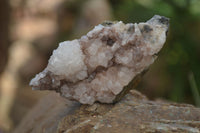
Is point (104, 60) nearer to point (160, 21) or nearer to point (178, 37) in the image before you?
point (160, 21)

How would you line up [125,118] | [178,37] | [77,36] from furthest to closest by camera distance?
1. [77,36]
2. [178,37]
3. [125,118]

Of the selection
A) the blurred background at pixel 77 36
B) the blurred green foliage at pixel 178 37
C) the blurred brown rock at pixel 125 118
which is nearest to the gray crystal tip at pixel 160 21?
the blurred brown rock at pixel 125 118


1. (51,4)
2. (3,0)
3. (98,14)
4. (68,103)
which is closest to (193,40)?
(98,14)

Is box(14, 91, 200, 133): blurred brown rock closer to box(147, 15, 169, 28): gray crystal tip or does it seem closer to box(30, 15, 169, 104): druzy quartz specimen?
box(30, 15, 169, 104): druzy quartz specimen

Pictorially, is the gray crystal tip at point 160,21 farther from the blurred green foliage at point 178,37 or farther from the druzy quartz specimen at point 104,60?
the blurred green foliage at point 178,37

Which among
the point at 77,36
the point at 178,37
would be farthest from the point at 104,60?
the point at 77,36

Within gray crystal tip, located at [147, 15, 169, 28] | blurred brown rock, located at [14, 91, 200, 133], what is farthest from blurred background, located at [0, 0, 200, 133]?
gray crystal tip, located at [147, 15, 169, 28]
